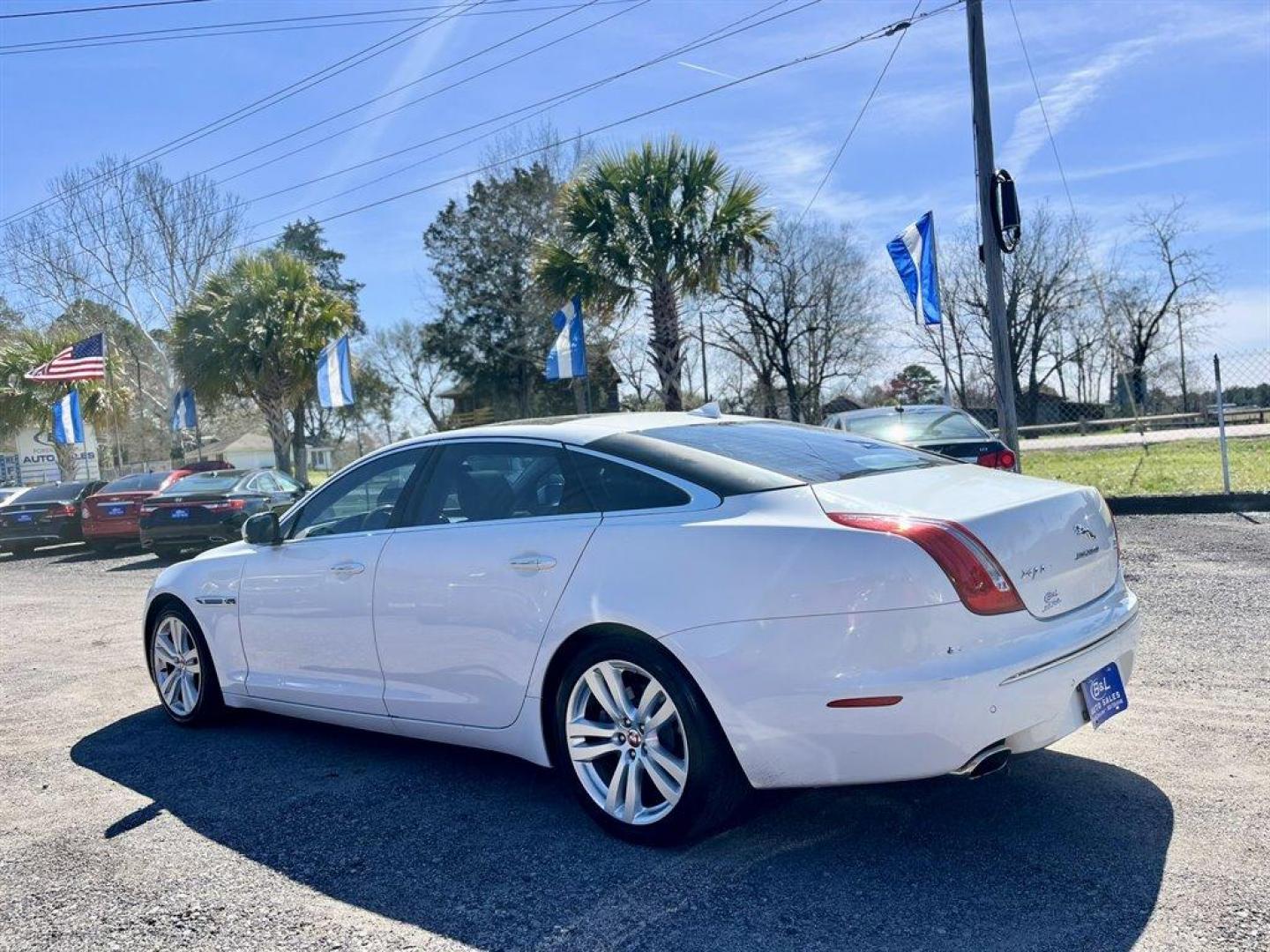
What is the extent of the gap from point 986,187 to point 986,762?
10840mm

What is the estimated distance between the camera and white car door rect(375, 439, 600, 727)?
3896 millimetres

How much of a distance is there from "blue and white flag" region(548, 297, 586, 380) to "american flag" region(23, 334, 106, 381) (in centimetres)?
1279

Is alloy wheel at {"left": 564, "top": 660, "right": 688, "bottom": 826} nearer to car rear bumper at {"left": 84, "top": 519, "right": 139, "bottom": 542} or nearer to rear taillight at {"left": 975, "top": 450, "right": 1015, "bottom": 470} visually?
rear taillight at {"left": 975, "top": 450, "right": 1015, "bottom": 470}

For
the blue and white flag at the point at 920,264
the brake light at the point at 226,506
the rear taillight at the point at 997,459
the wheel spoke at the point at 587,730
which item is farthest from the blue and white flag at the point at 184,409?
the wheel spoke at the point at 587,730

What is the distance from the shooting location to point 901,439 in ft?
35.7

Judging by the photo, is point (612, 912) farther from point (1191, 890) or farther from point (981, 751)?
point (1191, 890)

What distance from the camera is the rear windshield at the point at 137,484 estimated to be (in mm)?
17688

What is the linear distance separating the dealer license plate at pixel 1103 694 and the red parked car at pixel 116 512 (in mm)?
16288

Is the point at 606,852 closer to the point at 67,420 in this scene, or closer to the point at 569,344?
the point at 569,344

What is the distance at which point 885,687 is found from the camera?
3135 mm

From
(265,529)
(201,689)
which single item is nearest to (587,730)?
(265,529)

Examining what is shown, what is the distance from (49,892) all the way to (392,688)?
138cm

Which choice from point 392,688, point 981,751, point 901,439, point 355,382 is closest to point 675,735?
point 981,751

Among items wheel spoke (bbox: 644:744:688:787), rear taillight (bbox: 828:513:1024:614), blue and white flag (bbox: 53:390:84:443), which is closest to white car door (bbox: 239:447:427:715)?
wheel spoke (bbox: 644:744:688:787)
